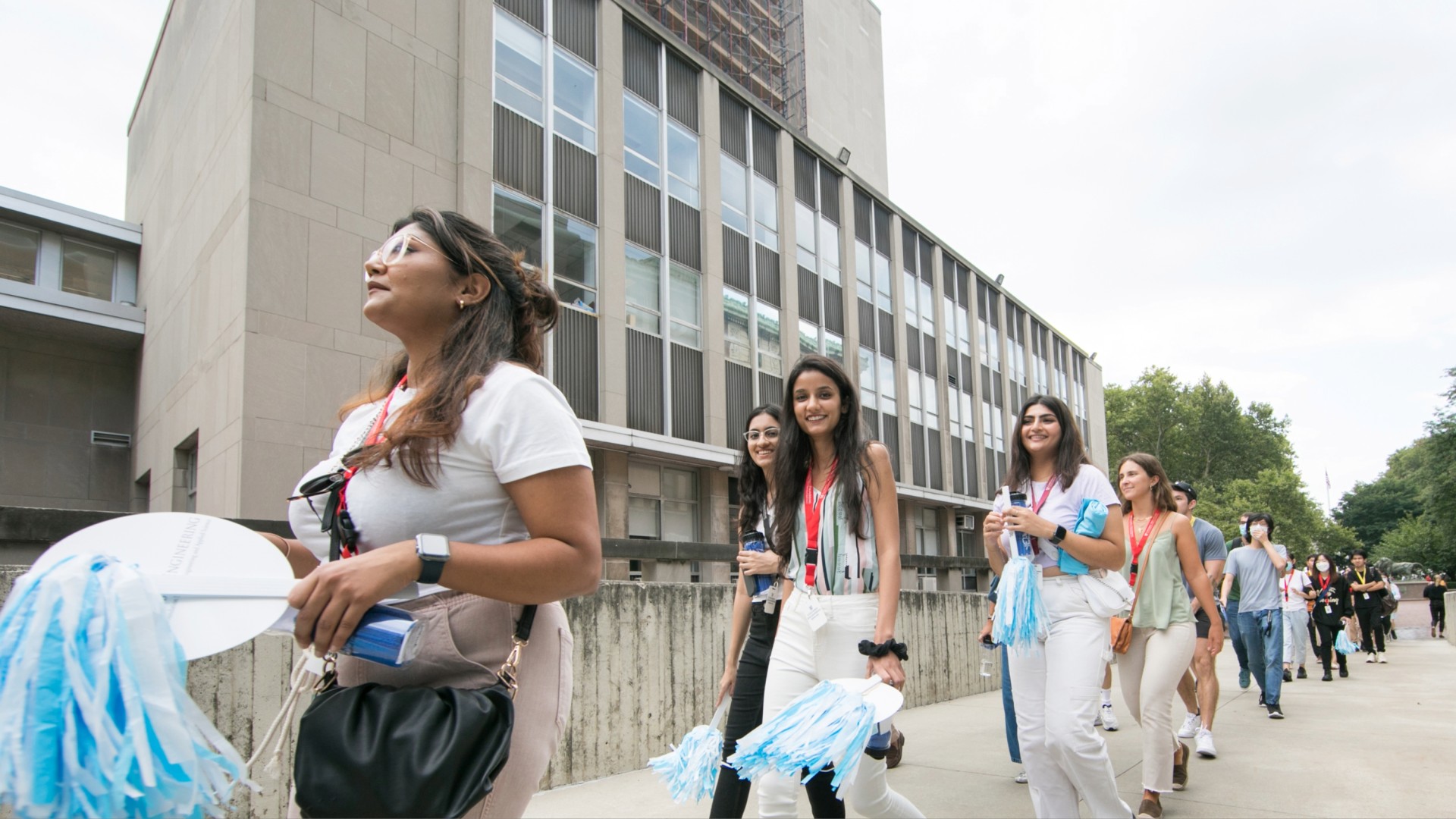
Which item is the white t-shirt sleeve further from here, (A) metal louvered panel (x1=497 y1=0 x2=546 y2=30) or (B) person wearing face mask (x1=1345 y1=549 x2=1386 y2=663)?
(A) metal louvered panel (x1=497 y1=0 x2=546 y2=30)

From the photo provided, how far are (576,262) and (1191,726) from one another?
Answer: 581 inches

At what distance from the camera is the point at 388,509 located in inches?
64.9

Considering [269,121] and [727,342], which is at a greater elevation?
[269,121]

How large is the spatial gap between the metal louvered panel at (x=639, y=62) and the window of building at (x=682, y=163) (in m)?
0.89

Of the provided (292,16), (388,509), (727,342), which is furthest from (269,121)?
(388,509)

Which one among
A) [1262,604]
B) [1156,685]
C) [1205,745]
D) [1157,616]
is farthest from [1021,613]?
[1262,604]

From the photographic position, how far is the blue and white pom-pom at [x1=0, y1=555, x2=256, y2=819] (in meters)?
1.14

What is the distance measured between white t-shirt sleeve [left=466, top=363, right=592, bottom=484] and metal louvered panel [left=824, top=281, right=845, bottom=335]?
25197 mm

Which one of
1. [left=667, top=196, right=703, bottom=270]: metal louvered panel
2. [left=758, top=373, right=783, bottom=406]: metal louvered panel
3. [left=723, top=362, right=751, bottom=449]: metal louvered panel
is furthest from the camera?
[left=758, top=373, right=783, bottom=406]: metal louvered panel

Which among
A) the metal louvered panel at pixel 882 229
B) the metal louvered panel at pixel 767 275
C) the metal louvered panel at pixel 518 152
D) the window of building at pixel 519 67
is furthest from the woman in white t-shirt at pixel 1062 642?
the metal louvered panel at pixel 882 229

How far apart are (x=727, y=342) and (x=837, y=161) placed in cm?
877

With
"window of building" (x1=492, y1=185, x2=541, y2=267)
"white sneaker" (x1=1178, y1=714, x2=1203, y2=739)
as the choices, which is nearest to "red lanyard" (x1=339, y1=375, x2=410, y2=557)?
"white sneaker" (x1=1178, y1=714, x2=1203, y2=739)

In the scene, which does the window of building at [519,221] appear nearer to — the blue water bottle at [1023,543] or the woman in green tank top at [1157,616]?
the woman in green tank top at [1157,616]

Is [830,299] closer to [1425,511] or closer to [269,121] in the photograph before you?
[269,121]
